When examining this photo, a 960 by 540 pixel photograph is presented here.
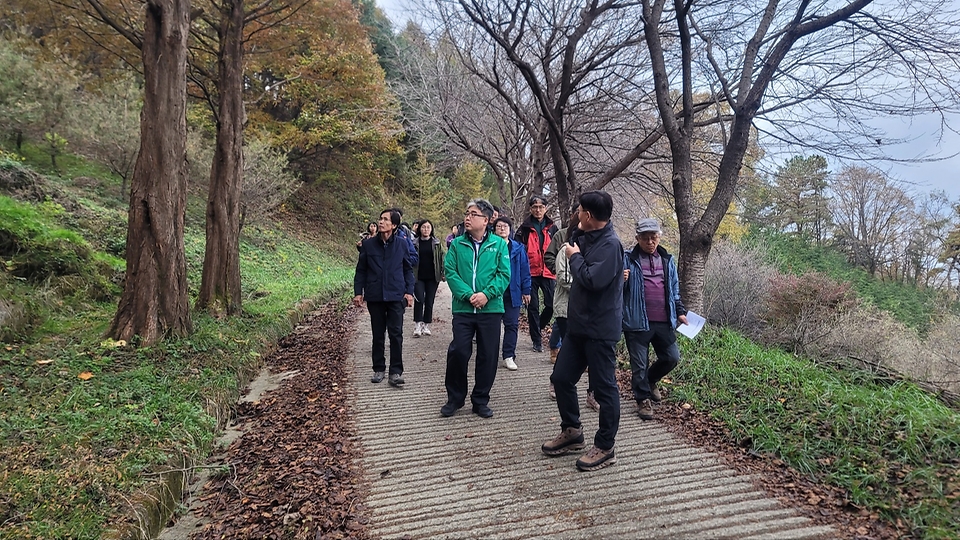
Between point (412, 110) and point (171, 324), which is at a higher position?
point (412, 110)

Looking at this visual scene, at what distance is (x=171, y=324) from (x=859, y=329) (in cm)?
1142

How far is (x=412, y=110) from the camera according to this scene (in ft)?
44.5

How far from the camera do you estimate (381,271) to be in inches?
213

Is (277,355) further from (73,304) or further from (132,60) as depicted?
(132,60)

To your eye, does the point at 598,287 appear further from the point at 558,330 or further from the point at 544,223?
the point at 544,223

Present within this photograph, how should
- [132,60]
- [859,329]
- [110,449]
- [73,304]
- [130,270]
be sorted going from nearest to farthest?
[110,449], [130,270], [73,304], [132,60], [859,329]

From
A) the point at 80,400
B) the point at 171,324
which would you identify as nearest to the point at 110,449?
the point at 80,400

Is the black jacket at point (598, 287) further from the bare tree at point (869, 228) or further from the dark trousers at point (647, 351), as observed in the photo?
the bare tree at point (869, 228)

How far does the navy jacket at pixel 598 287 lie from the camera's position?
3354 millimetres

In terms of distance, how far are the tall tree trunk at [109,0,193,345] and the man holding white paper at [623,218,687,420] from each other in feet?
17.2

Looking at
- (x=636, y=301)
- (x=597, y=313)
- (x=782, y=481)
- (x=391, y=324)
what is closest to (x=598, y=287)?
(x=597, y=313)

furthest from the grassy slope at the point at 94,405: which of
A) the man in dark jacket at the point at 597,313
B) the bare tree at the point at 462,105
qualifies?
the bare tree at the point at 462,105

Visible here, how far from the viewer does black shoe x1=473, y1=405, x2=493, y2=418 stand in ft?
15.1

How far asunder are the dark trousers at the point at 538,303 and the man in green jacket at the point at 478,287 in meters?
2.21
